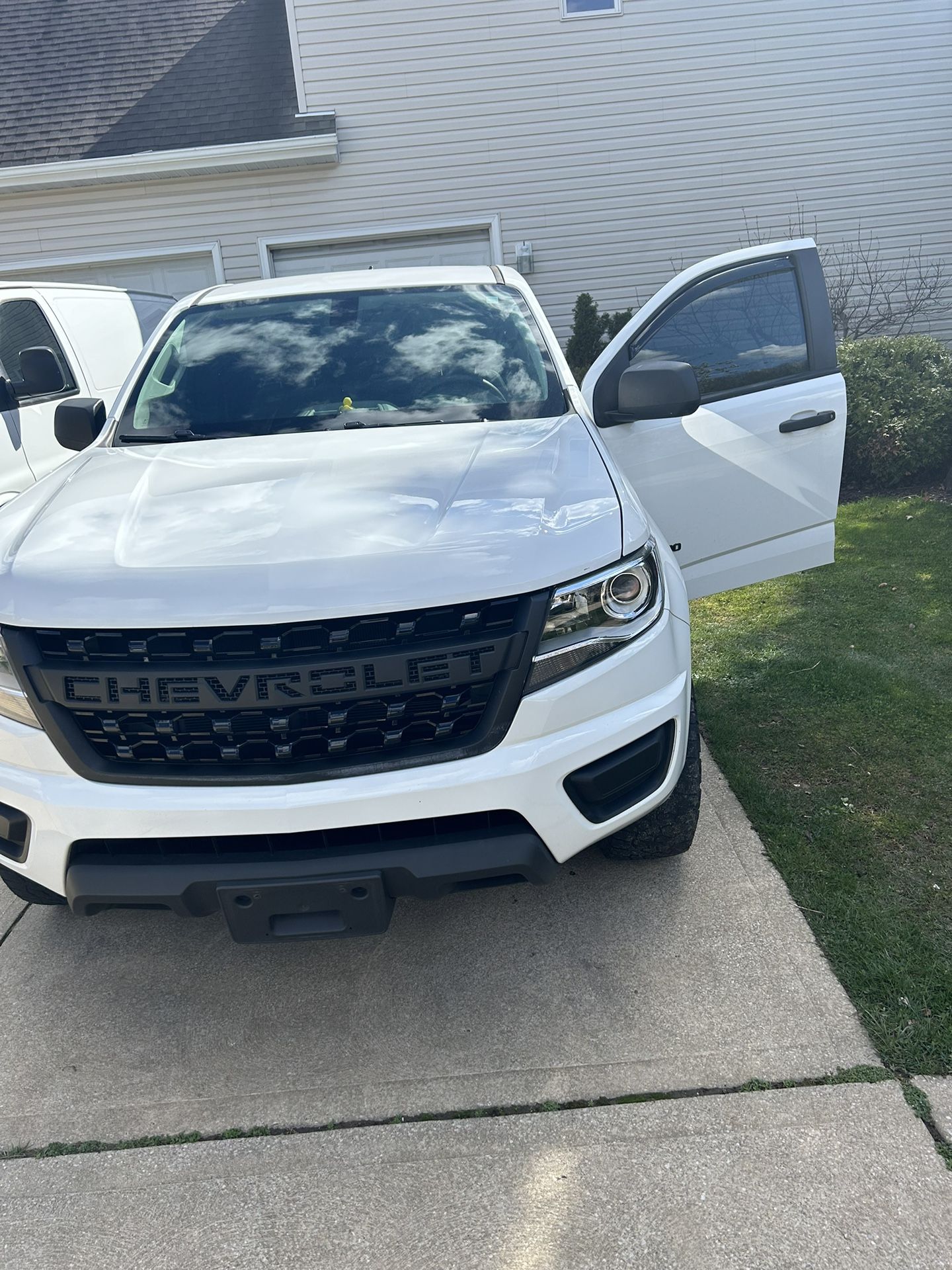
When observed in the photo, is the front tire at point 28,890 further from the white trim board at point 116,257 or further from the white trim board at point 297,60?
the white trim board at point 297,60

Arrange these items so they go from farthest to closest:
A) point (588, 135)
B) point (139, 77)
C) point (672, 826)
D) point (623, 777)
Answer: point (139, 77) < point (588, 135) < point (672, 826) < point (623, 777)

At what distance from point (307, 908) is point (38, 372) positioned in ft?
13.3

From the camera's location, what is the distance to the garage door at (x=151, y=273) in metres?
10.5

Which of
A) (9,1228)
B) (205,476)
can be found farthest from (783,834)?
(9,1228)

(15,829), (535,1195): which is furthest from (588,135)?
(535,1195)

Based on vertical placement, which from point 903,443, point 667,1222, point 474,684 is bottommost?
point 903,443

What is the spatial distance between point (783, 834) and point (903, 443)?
18.0ft

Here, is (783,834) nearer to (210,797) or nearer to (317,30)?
(210,797)

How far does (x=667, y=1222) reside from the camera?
2.00 m

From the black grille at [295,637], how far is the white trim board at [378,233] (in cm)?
893

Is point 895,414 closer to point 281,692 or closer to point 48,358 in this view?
point 48,358

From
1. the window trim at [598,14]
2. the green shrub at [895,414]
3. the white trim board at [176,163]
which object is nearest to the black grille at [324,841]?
the green shrub at [895,414]

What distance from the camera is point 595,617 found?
242cm

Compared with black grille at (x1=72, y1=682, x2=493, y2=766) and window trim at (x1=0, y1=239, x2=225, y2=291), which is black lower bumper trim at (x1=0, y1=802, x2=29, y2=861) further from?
window trim at (x1=0, y1=239, x2=225, y2=291)
